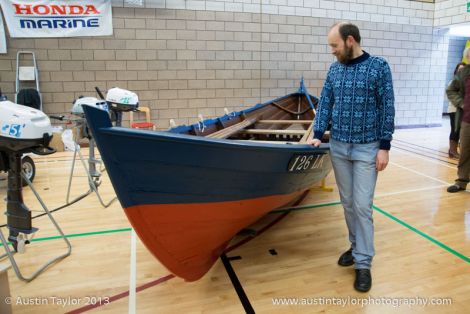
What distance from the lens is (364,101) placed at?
2037mm

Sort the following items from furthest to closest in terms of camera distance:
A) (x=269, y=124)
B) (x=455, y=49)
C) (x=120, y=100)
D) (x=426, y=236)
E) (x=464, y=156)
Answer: (x=455, y=49) → (x=269, y=124) → (x=464, y=156) → (x=120, y=100) → (x=426, y=236)

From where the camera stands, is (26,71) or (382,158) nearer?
(382,158)

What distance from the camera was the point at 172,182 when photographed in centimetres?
181

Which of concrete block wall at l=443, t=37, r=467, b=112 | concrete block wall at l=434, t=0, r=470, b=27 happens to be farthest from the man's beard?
concrete block wall at l=443, t=37, r=467, b=112

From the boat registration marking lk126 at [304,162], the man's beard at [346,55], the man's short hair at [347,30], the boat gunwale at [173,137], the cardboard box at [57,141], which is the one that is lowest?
the cardboard box at [57,141]

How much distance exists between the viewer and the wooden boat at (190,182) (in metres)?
1.67

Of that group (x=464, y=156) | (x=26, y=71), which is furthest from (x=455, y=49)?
(x=26, y=71)

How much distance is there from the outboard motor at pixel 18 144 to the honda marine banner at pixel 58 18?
178 inches

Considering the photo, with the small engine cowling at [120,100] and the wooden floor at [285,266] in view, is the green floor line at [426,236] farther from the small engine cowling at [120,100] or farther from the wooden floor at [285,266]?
the small engine cowling at [120,100]

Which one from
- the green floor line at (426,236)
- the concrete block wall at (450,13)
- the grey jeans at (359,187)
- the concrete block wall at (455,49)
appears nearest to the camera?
the grey jeans at (359,187)

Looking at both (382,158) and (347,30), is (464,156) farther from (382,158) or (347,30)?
(347,30)

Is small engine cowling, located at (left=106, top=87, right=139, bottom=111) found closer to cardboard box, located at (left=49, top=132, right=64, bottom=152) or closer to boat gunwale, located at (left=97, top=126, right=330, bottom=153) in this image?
boat gunwale, located at (left=97, top=126, right=330, bottom=153)

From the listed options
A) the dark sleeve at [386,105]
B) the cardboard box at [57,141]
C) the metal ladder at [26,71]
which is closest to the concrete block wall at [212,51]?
the metal ladder at [26,71]

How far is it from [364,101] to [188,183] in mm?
1105
